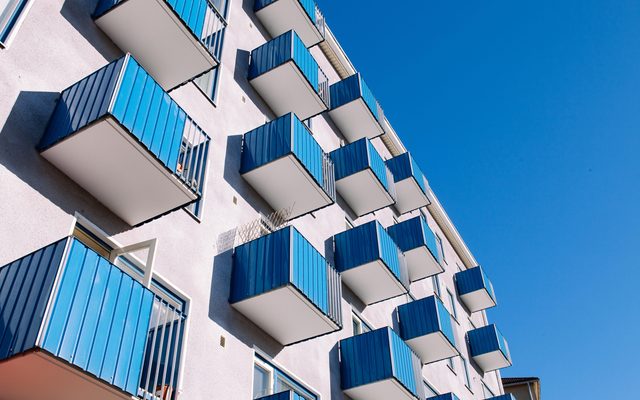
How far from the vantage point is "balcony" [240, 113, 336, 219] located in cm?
1482

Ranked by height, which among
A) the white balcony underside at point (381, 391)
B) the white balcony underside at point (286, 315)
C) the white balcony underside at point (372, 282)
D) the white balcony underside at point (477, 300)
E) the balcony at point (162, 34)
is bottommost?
the white balcony underside at point (381, 391)

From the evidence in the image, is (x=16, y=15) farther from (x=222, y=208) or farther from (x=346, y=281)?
(x=346, y=281)

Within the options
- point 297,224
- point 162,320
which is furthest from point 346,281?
point 162,320

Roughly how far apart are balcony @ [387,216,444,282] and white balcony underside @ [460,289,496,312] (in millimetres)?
7650

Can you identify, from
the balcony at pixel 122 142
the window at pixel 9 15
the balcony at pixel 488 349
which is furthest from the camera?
the balcony at pixel 488 349

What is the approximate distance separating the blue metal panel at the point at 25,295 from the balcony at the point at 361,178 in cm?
1385

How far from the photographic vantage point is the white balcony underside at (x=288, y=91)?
17344 millimetres

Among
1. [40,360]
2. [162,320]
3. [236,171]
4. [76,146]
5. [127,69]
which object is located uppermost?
[236,171]

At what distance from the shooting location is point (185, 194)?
10352 mm

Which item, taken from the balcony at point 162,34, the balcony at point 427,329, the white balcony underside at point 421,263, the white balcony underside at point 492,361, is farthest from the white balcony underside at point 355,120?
the white balcony underside at point 492,361

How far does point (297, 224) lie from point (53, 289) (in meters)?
10.2

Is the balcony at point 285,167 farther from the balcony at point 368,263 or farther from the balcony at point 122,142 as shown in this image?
the balcony at point 122,142

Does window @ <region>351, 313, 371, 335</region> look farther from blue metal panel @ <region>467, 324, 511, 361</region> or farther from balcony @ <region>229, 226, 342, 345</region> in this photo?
blue metal panel @ <region>467, 324, 511, 361</region>

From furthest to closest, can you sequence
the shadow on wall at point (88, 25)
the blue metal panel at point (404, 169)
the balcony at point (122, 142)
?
the blue metal panel at point (404, 169) < the shadow on wall at point (88, 25) < the balcony at point (122, 142)
